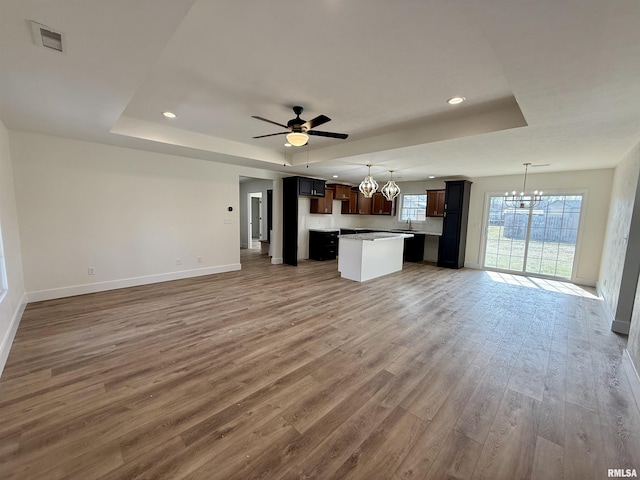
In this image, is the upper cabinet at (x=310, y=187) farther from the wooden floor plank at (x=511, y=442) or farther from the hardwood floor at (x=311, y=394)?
the wooden floor plank at (x=511, y=442)

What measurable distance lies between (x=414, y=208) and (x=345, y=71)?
266 inches

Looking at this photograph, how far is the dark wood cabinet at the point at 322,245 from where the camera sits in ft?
25.5

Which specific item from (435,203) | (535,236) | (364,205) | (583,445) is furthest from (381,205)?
(583,445)

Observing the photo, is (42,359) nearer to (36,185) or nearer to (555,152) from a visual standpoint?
(36,185)

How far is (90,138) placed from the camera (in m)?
4.06

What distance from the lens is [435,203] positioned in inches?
309

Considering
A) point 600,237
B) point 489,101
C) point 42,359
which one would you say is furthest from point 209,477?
point 600,237

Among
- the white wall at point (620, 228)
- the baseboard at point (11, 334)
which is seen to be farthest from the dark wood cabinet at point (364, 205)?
the baseboard at point (11, 334)

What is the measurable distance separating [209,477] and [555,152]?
5.80 metres

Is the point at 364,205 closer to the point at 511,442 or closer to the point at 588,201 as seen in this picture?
the point at 588,201

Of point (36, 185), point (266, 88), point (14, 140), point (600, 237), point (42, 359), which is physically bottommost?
point (42, 359)

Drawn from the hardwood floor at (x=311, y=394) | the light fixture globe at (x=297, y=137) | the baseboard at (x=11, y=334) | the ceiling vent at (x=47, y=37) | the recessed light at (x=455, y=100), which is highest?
the recessed light at (x=455, y=100)

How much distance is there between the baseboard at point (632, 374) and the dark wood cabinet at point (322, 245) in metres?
5.99

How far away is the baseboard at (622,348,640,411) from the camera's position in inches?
84.7
